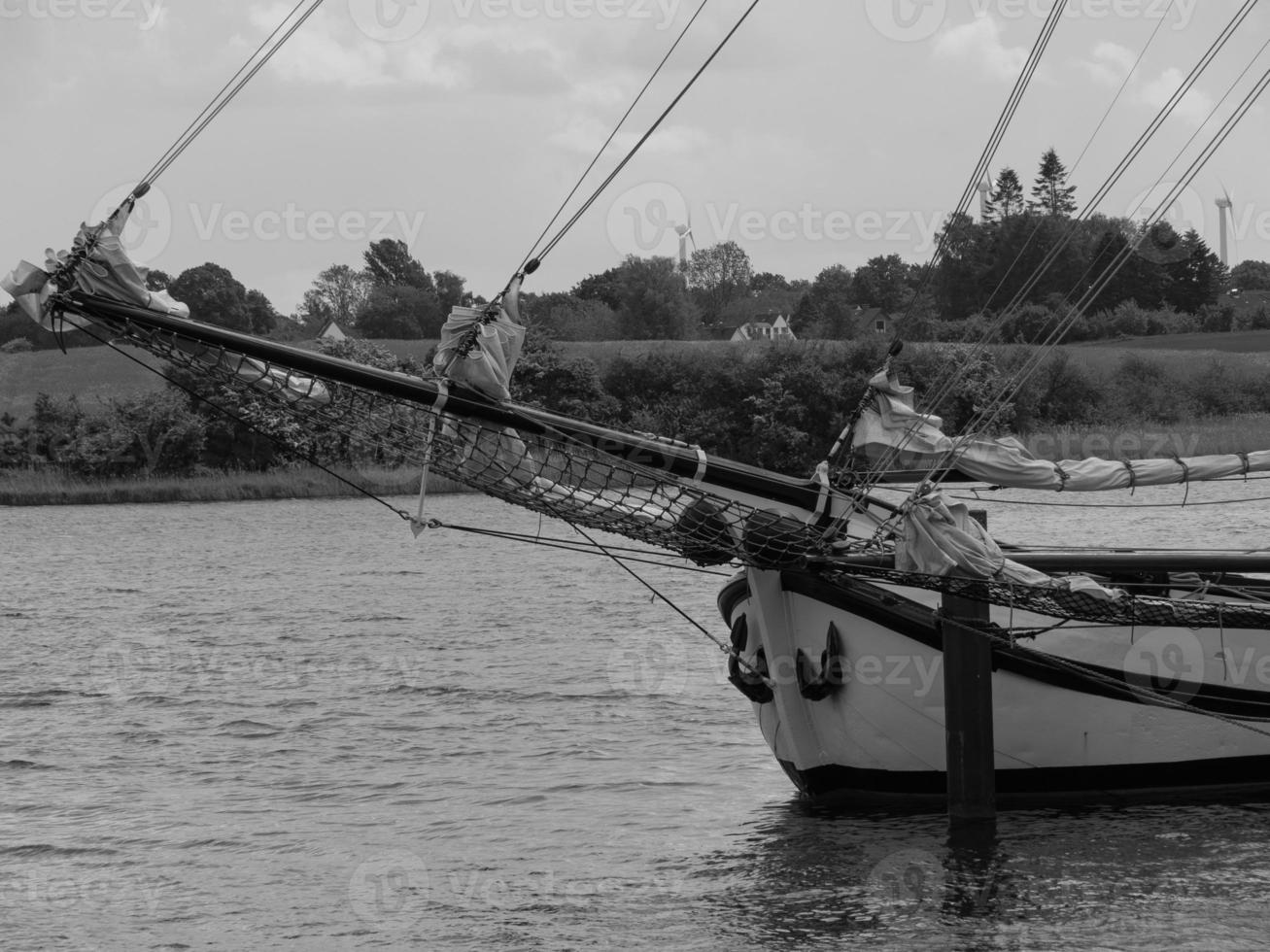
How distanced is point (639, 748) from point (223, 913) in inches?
206

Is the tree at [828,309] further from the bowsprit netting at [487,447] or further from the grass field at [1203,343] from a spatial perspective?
the bowsprit netting at [487,447]

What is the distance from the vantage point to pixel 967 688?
1060 centimetres

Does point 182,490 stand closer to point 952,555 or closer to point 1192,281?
point 952,555

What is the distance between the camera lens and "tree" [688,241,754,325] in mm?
130375

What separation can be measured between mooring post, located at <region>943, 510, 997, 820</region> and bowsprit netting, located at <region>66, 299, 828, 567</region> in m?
1.05

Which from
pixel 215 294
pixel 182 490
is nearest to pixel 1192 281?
pixel 215 294

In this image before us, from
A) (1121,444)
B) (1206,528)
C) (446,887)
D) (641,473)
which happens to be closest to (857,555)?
(641,473)

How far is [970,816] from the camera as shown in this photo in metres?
10.9

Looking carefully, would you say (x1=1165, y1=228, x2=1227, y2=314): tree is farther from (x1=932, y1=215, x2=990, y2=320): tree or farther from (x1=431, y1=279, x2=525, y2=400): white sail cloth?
(x1=431, y1=279, x2=525, y2=400): white sail cloth

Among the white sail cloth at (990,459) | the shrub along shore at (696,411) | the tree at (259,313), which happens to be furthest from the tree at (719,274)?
the white sail cloth at (990,459)

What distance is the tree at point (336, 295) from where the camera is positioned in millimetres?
117375

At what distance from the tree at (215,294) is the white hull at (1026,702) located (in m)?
71.8

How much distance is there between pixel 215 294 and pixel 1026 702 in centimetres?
7600

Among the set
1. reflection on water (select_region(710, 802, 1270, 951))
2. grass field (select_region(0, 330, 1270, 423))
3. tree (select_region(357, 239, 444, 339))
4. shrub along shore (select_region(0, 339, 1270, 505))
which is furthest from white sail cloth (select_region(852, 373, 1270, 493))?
tree (select_region(357, 239, 444, 339))
